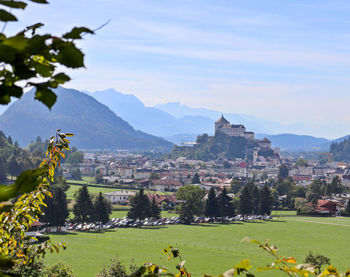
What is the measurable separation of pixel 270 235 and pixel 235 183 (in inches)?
1343

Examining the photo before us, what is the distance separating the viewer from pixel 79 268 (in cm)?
2498

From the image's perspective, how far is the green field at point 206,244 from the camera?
90.8 feet

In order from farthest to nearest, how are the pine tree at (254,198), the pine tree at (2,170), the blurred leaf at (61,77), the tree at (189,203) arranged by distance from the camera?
the pine tree at (2,170), the pine tree at (254,198), the tree at (189,203), the blurred leaf at (61,77)

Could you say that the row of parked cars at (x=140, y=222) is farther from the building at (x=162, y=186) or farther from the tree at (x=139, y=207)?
the building at (x=162, y=186)

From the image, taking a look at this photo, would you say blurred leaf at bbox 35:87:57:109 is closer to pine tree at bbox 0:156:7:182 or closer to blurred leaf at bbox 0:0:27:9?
blurred leaf at bbox 0:0:27:9

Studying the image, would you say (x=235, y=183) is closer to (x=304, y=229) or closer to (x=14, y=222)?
(x=304, y=229)

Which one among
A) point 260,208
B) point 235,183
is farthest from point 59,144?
point 235,183

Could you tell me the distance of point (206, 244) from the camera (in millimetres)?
35656

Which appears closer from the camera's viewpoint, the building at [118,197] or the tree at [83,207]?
the tree at [83,207]

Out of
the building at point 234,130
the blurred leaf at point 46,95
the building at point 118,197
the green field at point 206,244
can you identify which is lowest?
the green field at point 206,244

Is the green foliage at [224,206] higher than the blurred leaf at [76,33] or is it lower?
lower

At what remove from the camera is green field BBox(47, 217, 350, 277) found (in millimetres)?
27689

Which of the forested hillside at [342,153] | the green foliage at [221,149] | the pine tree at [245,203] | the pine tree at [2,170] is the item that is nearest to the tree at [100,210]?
the pine tree at [245,203]

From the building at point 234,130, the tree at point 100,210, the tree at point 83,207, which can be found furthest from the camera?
the building at point 234,130
